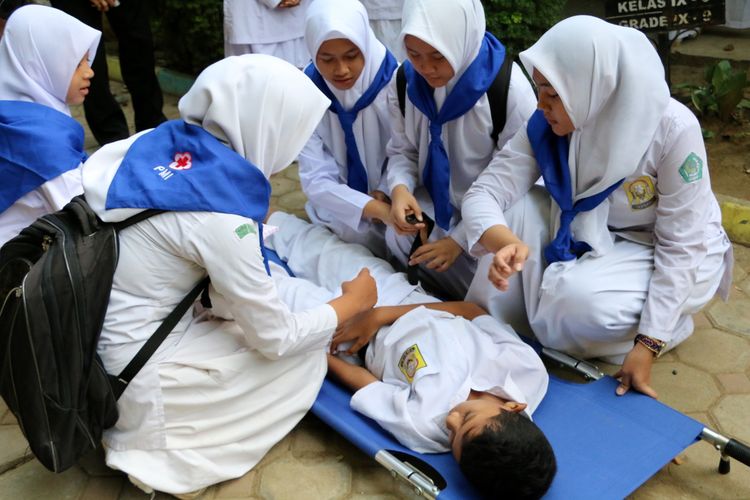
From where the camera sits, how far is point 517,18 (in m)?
4.39

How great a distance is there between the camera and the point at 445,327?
233 centimetres

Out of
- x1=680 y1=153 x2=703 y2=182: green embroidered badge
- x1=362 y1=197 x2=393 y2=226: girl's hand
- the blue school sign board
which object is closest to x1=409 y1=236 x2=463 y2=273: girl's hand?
x1=362 y1=197 x2=393 y2=226: girl's hand

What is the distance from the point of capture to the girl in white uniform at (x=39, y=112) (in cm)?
241

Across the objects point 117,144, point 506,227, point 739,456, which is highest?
point 117,144

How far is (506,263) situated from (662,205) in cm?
59

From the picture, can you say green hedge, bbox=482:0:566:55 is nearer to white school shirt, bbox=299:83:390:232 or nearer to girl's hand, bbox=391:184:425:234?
white school shirt, bbox=299:83:390:232

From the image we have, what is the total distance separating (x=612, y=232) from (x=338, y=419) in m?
1.13

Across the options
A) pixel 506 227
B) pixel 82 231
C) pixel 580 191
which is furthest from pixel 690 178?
pixel 82 231

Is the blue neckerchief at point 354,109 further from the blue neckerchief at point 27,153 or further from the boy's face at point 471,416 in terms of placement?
the boy's face at point 471,416

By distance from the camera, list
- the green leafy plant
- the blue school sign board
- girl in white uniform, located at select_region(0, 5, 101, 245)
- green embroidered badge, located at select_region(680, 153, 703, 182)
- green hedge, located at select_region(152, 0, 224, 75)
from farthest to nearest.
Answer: green hedge, located at select_region(152, 0, 224, 75) < the green leafy plant < the blue school sign board < girl in white uniform, located at select_region(0, 5, 101, 245) < green embroidered badge, located at select_region(680, 153, 703, 182)

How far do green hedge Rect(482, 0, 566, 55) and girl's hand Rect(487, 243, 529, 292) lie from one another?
8.73 feet

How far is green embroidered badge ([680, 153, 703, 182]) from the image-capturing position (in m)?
2.20

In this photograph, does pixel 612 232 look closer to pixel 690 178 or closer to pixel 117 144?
pixel 690 178

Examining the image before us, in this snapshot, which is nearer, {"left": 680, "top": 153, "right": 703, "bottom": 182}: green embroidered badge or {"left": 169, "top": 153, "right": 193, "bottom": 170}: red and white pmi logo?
{"left": 169, "top": 153, "right": 193, "bottom": 170}: red and white pmi logo
